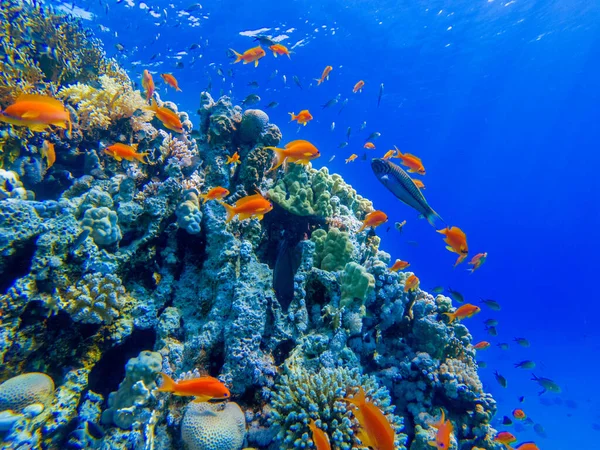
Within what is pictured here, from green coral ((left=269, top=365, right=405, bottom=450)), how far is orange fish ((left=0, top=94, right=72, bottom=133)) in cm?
421

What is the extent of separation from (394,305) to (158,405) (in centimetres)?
404

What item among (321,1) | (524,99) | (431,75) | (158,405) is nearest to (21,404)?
(158,405)

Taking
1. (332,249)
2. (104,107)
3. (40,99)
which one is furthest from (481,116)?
(40,99)

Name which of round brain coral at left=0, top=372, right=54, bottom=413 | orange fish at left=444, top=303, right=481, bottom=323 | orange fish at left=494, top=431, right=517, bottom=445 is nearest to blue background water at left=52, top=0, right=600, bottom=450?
orange fish at left=444, top=303, right=481, bottom=323

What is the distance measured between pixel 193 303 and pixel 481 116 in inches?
2569

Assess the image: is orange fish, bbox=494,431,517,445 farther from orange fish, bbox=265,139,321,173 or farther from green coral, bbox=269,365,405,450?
orange fish, bbox=265,139,321,173

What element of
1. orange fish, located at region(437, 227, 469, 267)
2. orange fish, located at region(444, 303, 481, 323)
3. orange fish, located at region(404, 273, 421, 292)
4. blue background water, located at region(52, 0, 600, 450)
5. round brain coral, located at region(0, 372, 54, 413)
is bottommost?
round brain coral, located at region(0, 372, 54, 413)

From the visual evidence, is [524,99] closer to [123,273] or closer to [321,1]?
[321,1]

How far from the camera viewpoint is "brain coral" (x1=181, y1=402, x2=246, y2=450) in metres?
2.91

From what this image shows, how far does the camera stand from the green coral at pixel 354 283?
4.55 m

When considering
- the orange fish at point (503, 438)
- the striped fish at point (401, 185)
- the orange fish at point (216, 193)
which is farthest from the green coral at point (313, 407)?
the orange fish at point (503, 438)

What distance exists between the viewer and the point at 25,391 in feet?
9.95

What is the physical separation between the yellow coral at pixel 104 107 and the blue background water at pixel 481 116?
28.7 ft

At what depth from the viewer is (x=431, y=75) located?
35219 mm
